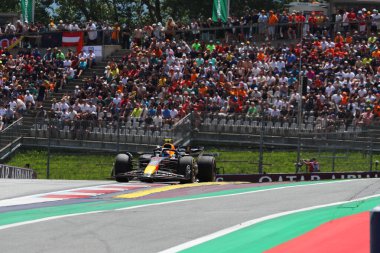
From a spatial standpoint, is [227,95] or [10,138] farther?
[227,95]

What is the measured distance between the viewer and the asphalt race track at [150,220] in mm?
9141

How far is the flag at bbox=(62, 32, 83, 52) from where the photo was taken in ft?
128

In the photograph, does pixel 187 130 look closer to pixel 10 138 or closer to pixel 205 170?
pixel 10 138

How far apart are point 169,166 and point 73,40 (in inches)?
773

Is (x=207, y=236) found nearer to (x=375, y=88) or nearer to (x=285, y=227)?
(x=285, y=227)

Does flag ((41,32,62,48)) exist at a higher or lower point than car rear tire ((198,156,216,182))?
higher

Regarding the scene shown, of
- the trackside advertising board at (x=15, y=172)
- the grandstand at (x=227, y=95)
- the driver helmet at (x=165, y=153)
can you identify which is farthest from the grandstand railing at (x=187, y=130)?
the driver helmet at (x=165, y=153)

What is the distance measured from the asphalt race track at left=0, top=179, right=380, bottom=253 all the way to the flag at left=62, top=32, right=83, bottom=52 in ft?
80.3

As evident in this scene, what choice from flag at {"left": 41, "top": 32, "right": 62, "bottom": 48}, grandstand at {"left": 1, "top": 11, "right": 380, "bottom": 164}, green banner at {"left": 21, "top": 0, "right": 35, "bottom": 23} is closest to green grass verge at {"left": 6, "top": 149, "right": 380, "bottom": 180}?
grandstand at {"left": 1, "top": 11, "right": 380, "bottom": 164}

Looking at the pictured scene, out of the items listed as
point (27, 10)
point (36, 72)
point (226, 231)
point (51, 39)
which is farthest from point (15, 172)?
point (27, 10)

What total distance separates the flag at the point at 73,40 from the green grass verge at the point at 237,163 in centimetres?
1178

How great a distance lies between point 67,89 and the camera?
119 feet

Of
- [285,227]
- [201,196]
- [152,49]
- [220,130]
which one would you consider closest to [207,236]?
[285,227]

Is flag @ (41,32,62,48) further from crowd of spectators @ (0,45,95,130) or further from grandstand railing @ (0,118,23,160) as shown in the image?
grandstand railing @ (0,118,23,160)
